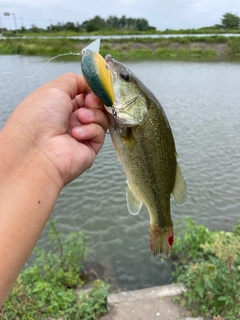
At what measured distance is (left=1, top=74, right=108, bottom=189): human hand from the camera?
1816 mm

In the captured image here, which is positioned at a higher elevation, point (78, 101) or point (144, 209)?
point (78, 101)

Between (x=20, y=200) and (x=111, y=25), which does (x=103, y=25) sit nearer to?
(x=111, y=25)

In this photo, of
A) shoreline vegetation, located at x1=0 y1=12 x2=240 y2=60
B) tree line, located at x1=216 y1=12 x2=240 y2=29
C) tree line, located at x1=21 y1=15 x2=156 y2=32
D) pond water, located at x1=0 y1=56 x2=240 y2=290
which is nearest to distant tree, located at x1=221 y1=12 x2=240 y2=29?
tree line, located at x1=216 y1=12 x2=240 y2=29

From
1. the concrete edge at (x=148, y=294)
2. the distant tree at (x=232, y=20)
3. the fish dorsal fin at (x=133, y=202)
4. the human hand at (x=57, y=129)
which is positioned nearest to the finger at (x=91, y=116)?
the human hand at (x=57, y=129)

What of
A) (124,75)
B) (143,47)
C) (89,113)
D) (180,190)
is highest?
(124,75)

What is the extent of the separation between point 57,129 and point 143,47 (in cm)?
4270

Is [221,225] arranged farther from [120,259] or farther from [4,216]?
[4,216]

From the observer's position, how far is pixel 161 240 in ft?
7.57

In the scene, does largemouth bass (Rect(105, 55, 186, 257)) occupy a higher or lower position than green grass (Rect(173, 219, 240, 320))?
higher

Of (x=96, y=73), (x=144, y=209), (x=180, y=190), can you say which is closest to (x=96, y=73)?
(x=96, y=73)

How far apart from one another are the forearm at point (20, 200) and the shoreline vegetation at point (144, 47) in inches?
1403

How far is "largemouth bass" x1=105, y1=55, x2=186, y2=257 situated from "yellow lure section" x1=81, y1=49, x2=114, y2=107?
0.40 feet

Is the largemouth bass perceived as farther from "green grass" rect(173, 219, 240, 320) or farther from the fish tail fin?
"green grass" rect(173, 219, 240, 320)

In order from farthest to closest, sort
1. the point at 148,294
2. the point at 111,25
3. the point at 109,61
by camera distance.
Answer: the point at 111,25, the point at 148,294, the point at 109,61
